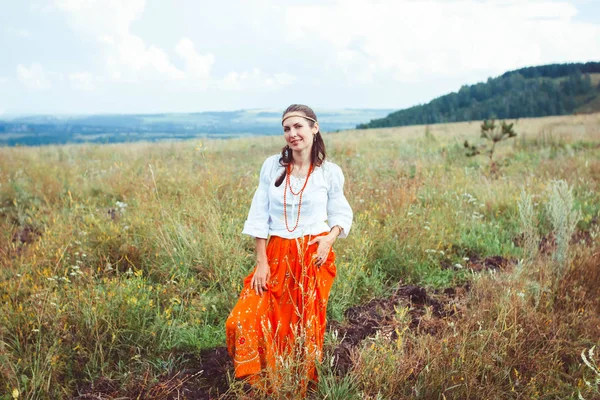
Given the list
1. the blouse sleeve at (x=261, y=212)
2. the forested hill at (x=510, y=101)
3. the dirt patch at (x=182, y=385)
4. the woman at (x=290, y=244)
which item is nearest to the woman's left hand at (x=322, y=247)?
the woman at (x=290, y=244)

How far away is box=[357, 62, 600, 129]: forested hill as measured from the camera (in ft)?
224

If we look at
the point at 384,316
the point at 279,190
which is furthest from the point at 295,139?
the point at 384,316

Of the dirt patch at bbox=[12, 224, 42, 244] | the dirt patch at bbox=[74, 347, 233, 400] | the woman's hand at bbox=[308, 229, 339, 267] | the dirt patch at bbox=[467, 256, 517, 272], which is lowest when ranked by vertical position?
the dirt patch at bbox=[74, 347, 233, 400]

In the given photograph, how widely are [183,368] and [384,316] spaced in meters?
1.39

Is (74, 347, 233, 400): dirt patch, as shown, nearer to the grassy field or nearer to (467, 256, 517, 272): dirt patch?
the grassy field

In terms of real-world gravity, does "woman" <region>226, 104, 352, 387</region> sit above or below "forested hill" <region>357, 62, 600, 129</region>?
below

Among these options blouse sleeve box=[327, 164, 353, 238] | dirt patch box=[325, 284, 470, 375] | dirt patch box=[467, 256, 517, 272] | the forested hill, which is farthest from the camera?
the forested hill

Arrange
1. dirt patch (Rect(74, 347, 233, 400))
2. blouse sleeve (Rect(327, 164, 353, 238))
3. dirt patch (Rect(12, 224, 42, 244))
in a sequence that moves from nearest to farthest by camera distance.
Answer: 1. dirt patch (Rect(74, 347, 233, 400))
2. blouse sleeve (Rect(327, 164, 353, 238))
3. dirt patch (Rect(12, 224, 42, 244))

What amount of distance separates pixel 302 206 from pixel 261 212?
229 millimetres

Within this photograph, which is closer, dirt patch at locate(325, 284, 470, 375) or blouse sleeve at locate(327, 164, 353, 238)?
blouse sleeve at locate(327, 164, 353, 238)

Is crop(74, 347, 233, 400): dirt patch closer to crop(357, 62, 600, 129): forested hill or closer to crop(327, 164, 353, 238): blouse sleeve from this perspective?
crop(327, 164, 353, 238): blouse sleeve

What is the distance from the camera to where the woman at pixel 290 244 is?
8.00ft

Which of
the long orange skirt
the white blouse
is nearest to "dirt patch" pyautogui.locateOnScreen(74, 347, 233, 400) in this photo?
the long orange skirt

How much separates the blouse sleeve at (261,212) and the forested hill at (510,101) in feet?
201
